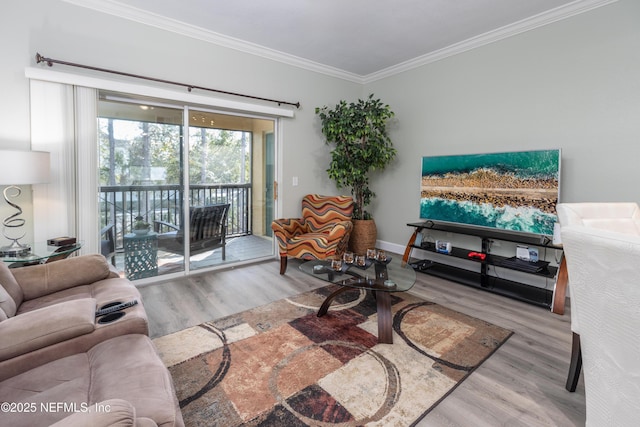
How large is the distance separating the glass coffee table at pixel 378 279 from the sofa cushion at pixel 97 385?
1.43m

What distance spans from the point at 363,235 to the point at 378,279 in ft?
6.75

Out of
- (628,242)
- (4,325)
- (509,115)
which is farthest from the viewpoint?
(509,115)

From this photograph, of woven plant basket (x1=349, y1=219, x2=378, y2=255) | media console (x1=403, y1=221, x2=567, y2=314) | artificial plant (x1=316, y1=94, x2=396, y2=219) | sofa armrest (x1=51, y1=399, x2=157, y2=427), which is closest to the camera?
sofa armrest (x1=51, y1=399, x2=157, y2=427)

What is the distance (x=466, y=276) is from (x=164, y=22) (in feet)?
14.1

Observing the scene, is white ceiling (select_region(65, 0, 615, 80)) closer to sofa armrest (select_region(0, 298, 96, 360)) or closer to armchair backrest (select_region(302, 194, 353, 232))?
armchair backrest (select_region(302, 194, 353, 232))

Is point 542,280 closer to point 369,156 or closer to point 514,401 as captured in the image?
point 514,401

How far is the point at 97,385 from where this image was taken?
1.11 m

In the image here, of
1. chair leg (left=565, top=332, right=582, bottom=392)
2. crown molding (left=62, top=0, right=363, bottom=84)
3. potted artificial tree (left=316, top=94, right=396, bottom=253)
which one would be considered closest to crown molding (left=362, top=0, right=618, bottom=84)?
potted artificial tree (left=316, top=94, right=396, bottom=253)

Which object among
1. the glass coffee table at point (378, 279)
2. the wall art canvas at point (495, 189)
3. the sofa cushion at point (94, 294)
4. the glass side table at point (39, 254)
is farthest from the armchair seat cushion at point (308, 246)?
the glass side table at point (39, 254)

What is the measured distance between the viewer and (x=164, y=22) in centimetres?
327

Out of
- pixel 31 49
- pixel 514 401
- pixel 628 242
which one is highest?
pixel 31 49

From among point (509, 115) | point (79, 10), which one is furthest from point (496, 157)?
point (79, 10)

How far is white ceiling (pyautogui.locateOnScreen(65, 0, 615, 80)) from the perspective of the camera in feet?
9.77

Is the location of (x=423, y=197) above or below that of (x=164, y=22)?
below
